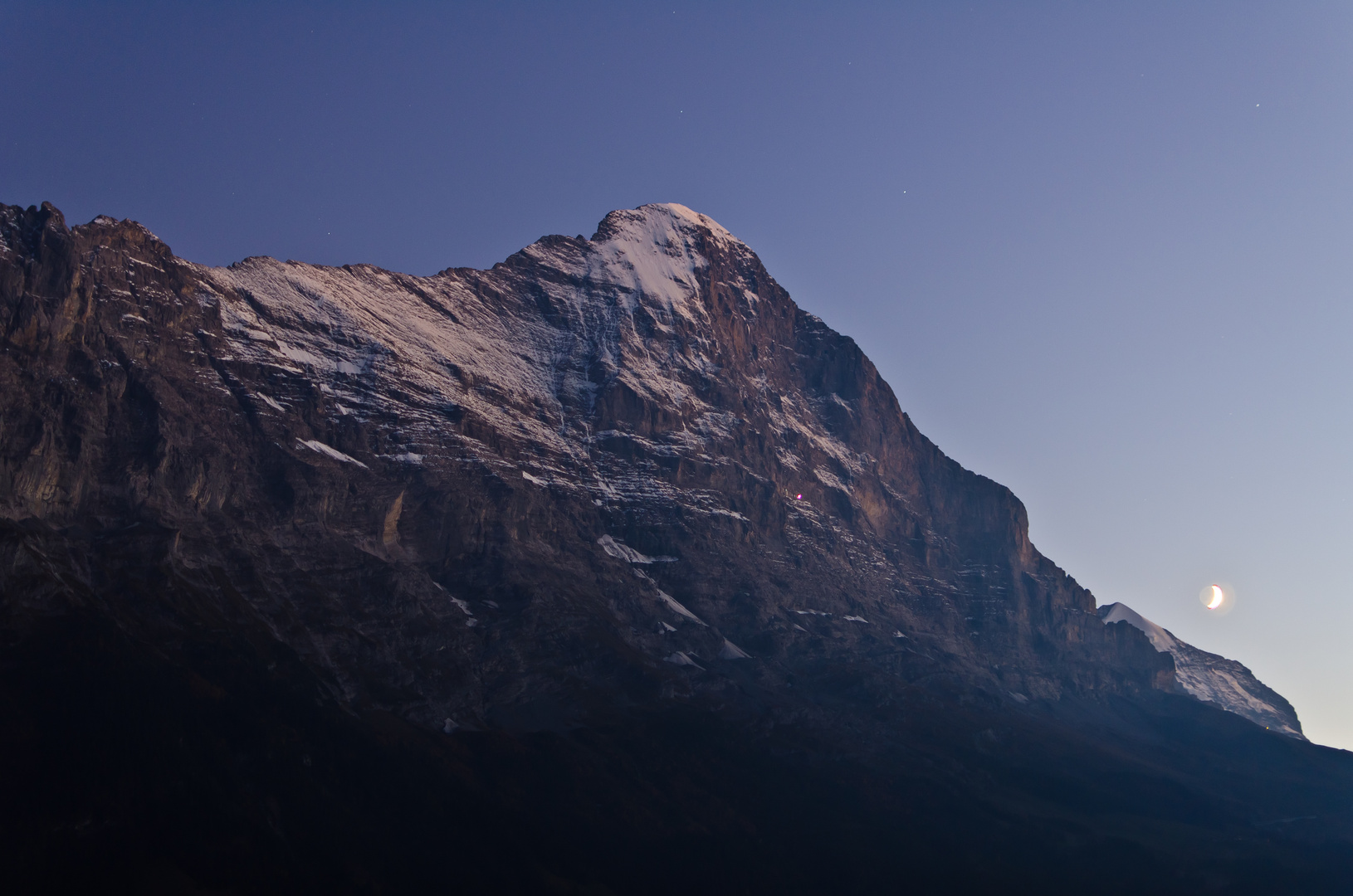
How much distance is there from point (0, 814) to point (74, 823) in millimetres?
10395

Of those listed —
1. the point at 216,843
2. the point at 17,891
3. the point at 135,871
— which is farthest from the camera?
the point at 216,843

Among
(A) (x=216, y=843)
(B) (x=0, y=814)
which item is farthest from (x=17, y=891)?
(A) (x=216, y=843)

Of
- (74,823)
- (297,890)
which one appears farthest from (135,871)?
(297,890)

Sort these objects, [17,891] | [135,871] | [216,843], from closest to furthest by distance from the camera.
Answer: [17,891]
[135,871]
[216,843]

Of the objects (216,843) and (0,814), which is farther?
(216,843)

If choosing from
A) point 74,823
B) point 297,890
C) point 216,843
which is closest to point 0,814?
point 74,823

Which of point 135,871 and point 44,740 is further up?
point 44,740

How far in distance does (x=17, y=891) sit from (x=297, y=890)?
41.6m

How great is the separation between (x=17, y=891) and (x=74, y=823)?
53.1 ft

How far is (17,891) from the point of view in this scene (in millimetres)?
172500

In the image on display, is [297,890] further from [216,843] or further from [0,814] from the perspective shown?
[0,814]

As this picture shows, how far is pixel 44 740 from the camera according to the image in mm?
199250

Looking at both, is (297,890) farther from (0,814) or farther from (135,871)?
(0,814)

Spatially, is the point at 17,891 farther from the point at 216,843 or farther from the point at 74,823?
the point at 216,843
